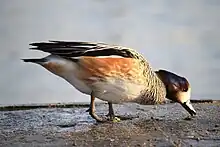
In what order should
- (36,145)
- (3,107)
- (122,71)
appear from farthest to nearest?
(3,107) < (122,71) < (36,145)

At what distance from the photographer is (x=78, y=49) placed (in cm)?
423

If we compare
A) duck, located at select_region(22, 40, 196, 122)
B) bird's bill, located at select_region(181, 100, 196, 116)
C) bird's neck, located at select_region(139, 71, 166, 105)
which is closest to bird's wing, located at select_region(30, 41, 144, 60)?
duck, located at select_region(22, 40, 196, 122)

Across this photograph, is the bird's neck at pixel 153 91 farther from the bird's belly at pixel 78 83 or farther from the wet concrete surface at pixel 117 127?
the bird's belly at pixel 78 83

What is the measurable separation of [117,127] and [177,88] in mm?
882

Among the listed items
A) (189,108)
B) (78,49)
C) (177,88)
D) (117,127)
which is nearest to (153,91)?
(177,88)

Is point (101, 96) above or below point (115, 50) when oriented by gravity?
below

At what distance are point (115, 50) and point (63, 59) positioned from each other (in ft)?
1.37

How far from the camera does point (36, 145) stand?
11.3 feet

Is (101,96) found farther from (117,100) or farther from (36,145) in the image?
(36,145)

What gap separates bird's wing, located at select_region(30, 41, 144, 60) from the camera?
4195 mm

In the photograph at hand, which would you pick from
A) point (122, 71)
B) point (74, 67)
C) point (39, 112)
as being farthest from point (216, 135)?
point (39, 112)

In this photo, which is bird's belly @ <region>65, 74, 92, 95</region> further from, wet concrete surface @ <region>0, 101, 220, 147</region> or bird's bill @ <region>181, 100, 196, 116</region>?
bird's bill @ <region>181, 100, 196, 116</region>

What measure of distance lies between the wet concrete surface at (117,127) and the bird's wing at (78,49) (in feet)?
1.84

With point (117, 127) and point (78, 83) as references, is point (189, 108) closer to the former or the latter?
point (117, 127)
